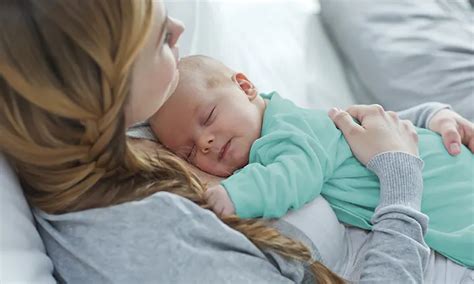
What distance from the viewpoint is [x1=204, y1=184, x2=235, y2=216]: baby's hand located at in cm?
97

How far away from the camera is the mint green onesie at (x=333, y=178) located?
1.03 m

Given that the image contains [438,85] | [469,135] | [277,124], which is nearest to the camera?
[277,124]

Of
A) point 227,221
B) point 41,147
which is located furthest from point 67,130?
point 227,221

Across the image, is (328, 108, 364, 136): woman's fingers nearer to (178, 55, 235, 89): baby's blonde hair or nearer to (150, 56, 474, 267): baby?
(150, 56, 474, 267): baby

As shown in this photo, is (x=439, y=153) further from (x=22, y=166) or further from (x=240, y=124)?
(x=22, y=166)

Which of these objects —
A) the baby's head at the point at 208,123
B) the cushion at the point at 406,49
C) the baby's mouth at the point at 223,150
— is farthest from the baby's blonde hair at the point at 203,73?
A: the cushion at the point at 406,49

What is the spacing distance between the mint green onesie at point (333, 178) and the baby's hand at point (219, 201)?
0.07ft

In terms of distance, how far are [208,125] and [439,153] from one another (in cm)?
38

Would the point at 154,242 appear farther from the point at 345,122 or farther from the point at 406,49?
the point at 406,49

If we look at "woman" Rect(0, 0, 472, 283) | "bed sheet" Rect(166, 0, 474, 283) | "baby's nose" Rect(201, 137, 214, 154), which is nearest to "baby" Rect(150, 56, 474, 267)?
"baby's nose" Rect(201, 137, 214, 154)

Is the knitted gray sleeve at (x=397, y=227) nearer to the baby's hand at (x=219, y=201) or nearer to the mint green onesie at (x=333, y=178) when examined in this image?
the mint green onesie at (x=333, y=178)

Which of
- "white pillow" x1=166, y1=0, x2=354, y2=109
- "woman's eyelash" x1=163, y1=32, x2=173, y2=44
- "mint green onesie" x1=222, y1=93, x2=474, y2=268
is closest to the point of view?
"woman's eyelash" x1=163, y1=32, x2=173, y2=44

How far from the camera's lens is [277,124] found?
1140 mm

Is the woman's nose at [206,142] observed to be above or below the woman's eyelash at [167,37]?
below
